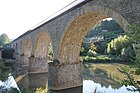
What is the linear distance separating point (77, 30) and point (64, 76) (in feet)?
11.6

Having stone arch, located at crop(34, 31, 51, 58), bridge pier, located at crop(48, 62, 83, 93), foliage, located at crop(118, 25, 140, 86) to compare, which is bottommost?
bridge pier, located at crop(48, 62, 83, 93)

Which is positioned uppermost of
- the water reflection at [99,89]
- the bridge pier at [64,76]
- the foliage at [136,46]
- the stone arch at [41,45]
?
the stone arch at [41,45]

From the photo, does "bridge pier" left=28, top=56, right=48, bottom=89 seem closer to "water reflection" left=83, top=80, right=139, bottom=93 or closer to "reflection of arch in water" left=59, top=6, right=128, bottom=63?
"water reflection" left=83, top=80, right=139, bottom=93

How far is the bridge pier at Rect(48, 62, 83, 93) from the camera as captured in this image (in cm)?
1497

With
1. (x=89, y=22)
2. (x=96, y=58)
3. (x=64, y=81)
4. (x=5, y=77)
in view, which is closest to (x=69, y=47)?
(x=64, y=81)

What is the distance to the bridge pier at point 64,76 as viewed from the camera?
15.0 metres

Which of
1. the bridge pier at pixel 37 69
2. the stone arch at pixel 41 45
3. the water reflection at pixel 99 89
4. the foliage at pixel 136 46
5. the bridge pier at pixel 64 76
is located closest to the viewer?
the foliage at pixel 136 46

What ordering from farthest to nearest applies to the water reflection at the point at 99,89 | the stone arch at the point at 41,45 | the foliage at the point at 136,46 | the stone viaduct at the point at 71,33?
the stone arch at the point at 41,45 → the water reflection at the point at 99,89 → the stone viaduct at the point at 71,33 → the foliage at the point at 136,46

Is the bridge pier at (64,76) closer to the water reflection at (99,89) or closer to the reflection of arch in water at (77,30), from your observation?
the reflection of arch in water at (77,30)

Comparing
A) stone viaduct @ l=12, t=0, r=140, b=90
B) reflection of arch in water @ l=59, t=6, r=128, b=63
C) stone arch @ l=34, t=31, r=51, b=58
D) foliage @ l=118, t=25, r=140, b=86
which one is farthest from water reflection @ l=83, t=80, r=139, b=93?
foliage @ l=118, t=25, r=140, b=86

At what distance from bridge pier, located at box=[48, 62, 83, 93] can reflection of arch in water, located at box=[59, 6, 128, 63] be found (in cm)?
56

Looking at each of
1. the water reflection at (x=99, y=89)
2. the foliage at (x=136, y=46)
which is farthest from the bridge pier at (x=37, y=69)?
the foliage at (x=136, y=46)

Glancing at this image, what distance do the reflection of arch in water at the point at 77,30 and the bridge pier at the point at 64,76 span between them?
0.56m

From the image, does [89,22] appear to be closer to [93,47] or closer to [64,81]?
[64,81]
